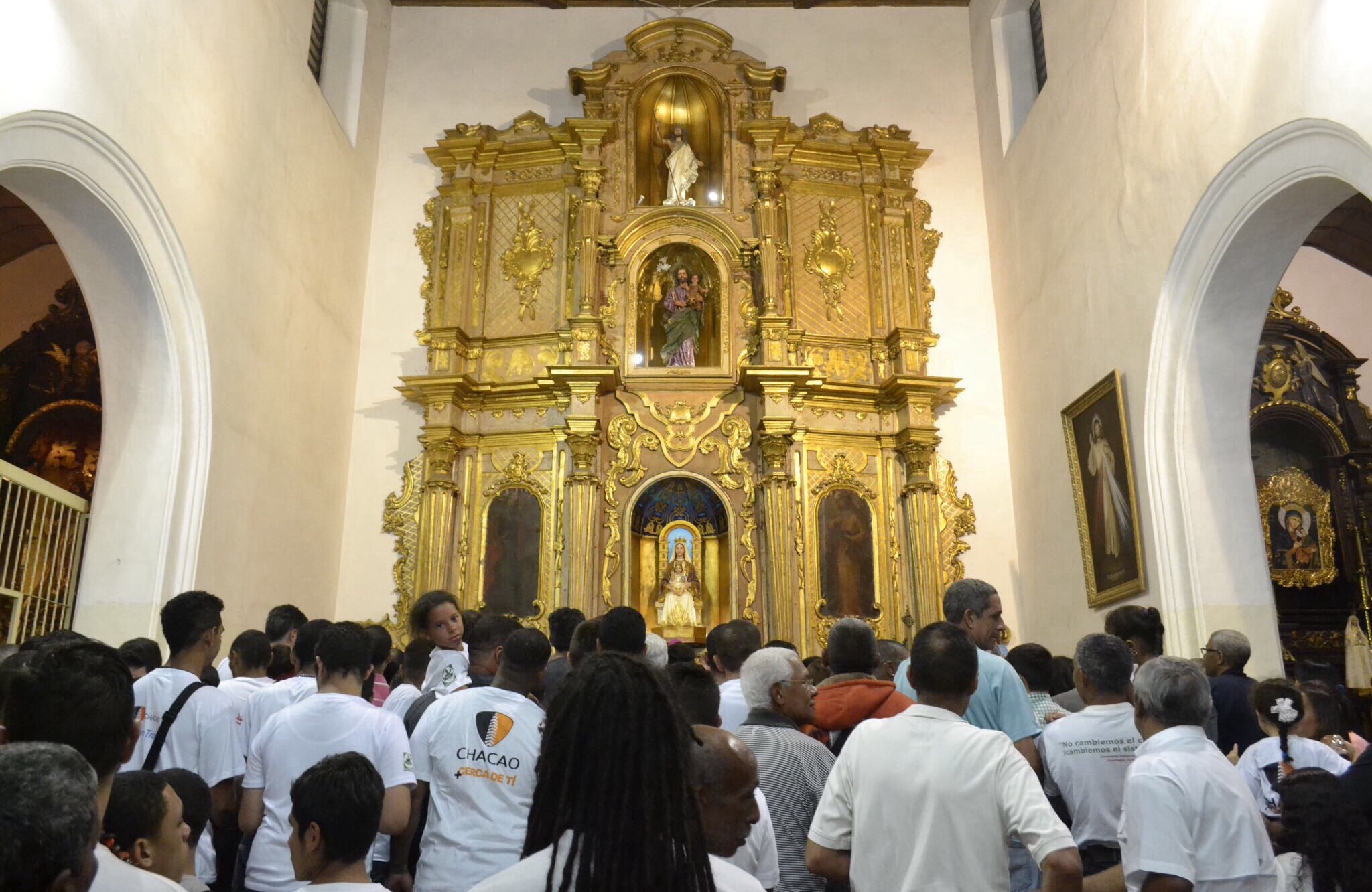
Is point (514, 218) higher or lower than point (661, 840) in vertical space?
higher

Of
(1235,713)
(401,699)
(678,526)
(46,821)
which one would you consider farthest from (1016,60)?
(46,821)

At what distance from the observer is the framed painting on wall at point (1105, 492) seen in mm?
9023

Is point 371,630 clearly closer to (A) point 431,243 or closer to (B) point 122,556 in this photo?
(B) point 122,556

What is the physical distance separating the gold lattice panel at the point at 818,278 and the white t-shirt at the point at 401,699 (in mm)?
8700

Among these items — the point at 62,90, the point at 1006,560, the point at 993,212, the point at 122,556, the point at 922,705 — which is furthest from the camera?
the point at 993,212

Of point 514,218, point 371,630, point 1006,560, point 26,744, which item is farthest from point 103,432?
point 1006,560

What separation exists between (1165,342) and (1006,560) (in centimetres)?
424

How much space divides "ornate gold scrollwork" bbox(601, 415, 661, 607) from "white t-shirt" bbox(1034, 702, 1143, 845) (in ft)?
28.0

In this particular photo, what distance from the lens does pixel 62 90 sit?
22.5ft

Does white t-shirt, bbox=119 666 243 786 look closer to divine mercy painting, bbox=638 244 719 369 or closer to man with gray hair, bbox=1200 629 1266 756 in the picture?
man with gray hair, bbox=1200 629 1266 756

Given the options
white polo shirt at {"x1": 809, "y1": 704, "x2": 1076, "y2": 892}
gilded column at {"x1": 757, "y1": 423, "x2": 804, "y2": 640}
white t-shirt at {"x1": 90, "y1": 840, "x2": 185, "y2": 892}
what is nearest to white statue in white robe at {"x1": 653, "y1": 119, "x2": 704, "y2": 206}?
gilded column at {"x1": 757, "y1": 423, "x2": 804, "y2": 640}

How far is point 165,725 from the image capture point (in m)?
3.86

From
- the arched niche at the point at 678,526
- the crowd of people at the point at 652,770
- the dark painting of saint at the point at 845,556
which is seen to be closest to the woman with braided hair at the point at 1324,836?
the crowd of people at the point at 652,770

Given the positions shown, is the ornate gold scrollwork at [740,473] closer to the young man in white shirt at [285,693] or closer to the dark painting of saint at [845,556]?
the dark painting of saint at [845,556]
